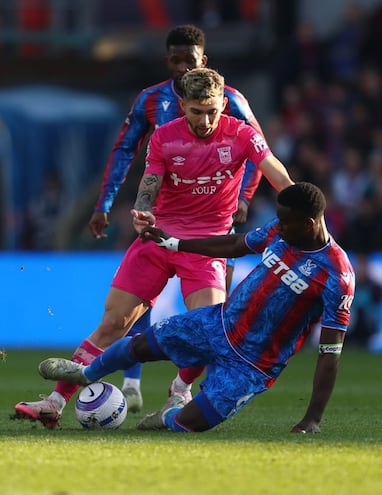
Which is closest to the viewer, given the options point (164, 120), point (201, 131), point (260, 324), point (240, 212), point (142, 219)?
point (260, 324)

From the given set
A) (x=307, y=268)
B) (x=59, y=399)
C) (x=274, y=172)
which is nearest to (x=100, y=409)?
(x=59, y=399)

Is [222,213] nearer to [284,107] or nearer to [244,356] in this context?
[244,356]

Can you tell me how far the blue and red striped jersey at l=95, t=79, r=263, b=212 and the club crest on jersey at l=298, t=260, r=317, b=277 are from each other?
1.60 m

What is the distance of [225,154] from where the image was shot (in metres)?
9.35

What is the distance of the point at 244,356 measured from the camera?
8.47m

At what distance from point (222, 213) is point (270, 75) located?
15.4 metres

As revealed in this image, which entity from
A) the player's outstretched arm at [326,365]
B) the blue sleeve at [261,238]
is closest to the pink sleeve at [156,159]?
the blue sleeve at [261,238]

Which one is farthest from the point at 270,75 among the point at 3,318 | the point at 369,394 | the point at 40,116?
the point at 369,394

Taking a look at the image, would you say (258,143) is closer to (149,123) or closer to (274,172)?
(274,172)

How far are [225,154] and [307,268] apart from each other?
4.46 feet

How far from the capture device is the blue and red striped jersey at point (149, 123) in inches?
388

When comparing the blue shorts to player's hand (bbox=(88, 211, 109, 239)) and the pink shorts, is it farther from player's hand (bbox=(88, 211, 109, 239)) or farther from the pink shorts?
player's hand (bbox=(88, 211, 109, 239))

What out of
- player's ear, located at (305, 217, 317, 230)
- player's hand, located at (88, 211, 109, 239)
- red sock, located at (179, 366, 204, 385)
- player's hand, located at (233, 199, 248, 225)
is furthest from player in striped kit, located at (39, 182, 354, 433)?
player's hand, located at (88, 211, 109, 239)

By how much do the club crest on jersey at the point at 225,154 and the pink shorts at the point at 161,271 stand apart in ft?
2.11
